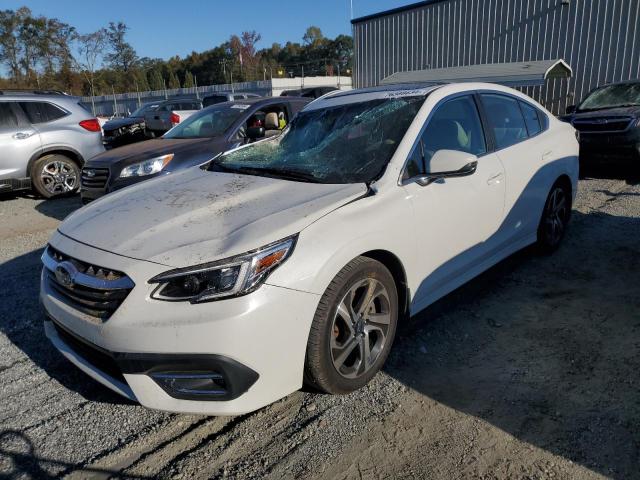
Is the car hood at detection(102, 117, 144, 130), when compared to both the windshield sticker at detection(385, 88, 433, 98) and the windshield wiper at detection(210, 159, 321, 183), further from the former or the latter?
the windshield sticker at detection(385, 88, 433, 98)

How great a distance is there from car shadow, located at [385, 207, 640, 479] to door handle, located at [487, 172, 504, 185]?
948 millimetres

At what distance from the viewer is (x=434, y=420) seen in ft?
8.55

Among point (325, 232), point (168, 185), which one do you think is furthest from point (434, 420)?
Answer: point (168, 185)

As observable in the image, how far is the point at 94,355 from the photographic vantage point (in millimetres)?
2531

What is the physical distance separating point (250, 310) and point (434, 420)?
1156 mm

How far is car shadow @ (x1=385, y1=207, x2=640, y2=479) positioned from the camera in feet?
8.16

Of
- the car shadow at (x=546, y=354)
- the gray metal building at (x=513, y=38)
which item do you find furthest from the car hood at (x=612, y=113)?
the gray metal building at (x=513, y=38)

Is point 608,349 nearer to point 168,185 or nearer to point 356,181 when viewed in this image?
point 356,181

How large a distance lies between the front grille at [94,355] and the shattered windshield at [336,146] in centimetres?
150

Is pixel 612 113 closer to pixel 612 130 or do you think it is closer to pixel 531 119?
pixel 612 130

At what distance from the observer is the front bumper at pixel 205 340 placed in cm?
221

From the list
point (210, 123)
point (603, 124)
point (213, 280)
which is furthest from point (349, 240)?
point (603, 124)

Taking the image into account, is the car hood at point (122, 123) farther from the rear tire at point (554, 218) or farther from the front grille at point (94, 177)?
the rear tire at point (554, 218)

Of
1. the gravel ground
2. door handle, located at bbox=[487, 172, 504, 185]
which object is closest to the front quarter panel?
the gravel ground
